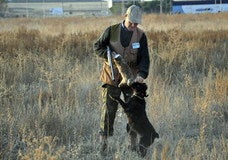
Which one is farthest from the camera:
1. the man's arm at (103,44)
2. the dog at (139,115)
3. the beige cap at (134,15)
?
the man's arm at (103,44)

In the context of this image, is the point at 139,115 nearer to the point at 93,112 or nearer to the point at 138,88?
the point at 138,88

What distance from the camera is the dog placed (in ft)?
15.0

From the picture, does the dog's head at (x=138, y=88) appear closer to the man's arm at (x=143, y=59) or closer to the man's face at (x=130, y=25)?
the man's arm at (x=143, y=59)

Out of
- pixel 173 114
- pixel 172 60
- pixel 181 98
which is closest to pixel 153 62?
pixel 172 60

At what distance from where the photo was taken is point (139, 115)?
15.2 feet

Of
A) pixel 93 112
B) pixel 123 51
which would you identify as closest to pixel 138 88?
pixel 123 51

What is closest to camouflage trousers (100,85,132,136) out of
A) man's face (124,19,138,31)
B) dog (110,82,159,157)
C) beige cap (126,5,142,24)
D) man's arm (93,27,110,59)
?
dog (110,82,159,157)

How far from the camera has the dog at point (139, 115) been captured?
15.0ft

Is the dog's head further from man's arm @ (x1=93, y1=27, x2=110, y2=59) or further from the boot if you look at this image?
the boot

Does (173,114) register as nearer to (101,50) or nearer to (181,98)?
(181,98)

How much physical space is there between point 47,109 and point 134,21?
1871 millimetres

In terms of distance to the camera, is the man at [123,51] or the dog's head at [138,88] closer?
the dog's head at [138,88]

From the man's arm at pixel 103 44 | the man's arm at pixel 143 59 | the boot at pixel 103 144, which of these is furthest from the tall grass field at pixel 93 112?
the man's arm at pixel 103 44

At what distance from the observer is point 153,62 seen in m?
8.97
